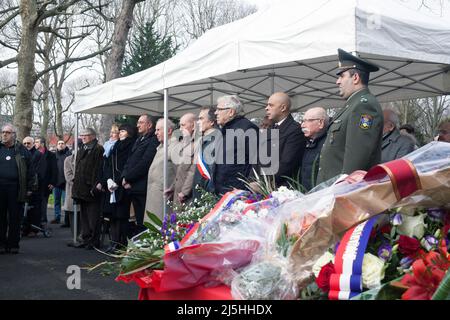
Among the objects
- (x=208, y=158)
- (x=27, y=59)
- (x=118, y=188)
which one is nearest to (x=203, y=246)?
(x=208, y=158)

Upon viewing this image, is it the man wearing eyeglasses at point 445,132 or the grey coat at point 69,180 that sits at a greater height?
the man wearing eyeglasses at point 445,132

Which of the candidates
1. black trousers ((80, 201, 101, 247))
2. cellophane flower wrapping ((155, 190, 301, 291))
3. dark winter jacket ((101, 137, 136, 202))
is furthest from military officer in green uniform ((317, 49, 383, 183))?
black trousers ((80, 201, 101, 247))

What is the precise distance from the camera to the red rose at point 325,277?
6.18ft

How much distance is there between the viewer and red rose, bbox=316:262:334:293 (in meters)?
1.88

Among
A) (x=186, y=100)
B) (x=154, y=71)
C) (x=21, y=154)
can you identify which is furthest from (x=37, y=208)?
(x=154, y=71)

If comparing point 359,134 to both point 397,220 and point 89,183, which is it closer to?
point 397,220

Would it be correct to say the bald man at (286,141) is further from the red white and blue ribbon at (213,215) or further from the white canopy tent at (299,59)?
the red white and blue ribbon at (213,215)

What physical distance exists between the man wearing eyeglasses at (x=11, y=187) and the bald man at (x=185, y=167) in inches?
112

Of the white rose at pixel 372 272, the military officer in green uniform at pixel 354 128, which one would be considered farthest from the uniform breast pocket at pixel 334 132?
the white rose at pixel 372 272

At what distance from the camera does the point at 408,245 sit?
189 cm

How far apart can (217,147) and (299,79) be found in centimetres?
274
